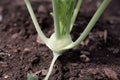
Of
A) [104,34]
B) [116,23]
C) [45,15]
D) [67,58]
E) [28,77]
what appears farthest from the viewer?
[116,23]

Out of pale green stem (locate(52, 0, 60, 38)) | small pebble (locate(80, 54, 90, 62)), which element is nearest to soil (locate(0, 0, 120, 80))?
small pebble (locate(80, 54, 90, 62))

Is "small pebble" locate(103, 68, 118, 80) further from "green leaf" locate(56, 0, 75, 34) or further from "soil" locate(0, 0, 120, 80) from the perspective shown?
"green leaf" locate(56, 0, 75, 34)

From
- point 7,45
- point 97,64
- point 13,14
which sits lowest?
point 97,64

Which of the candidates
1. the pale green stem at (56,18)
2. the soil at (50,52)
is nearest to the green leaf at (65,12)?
the pale green stem at (56,18)

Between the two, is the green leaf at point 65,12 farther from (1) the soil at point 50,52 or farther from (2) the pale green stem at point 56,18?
(1) the soil at point 50,52

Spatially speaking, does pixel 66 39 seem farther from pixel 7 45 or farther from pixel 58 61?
pixel 7 45

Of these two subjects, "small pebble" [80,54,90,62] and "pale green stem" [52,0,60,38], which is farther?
"small pebble" [80,54,90,62]

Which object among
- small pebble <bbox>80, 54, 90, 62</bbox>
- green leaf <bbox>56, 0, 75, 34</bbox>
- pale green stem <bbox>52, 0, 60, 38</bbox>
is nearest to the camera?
pale green stem <bbox>52, 0, 60, 38</bbox>

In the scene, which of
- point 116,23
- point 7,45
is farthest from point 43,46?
point 116,23

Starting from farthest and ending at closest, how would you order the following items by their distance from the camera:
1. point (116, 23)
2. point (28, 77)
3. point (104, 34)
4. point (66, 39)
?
point (116, 23), point (104, 34), point (66, 39), point (28, 77)
